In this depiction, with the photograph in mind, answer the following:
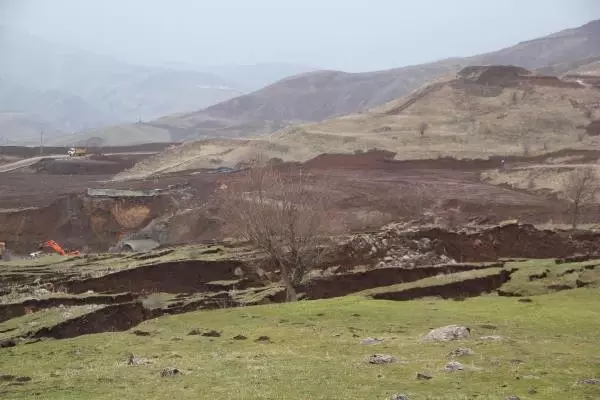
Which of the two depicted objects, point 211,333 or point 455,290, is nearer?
point 211,333

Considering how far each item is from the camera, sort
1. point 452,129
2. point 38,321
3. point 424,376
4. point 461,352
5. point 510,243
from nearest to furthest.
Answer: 1. point 424,376
2. point 461,352
3. point 38,321
4. point 510,243
5. point 452,129

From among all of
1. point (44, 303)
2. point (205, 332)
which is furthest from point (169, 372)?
point (44, 303)

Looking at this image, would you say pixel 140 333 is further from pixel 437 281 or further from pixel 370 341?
pixel 437 281

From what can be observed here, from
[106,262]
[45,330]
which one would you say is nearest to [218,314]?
[45,330]

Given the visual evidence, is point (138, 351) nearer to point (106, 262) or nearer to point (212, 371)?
point (212, 371)

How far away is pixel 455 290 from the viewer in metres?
37.8

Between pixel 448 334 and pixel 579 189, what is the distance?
46.3 meters

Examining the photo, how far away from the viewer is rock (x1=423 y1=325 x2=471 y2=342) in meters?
22.2

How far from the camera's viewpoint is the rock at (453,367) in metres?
16.9

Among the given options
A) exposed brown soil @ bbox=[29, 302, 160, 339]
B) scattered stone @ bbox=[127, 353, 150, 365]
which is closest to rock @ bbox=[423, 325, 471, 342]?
scattered stone @ bbox=[127, 353, 150, 365]

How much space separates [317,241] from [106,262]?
27.1m

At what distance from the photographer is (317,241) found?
4034cm

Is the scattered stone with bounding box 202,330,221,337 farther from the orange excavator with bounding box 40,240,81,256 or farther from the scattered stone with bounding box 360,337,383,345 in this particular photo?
the orange excavator with bounding box 40,240,81,256

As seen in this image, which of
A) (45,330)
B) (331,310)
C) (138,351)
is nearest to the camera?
(138,351)
